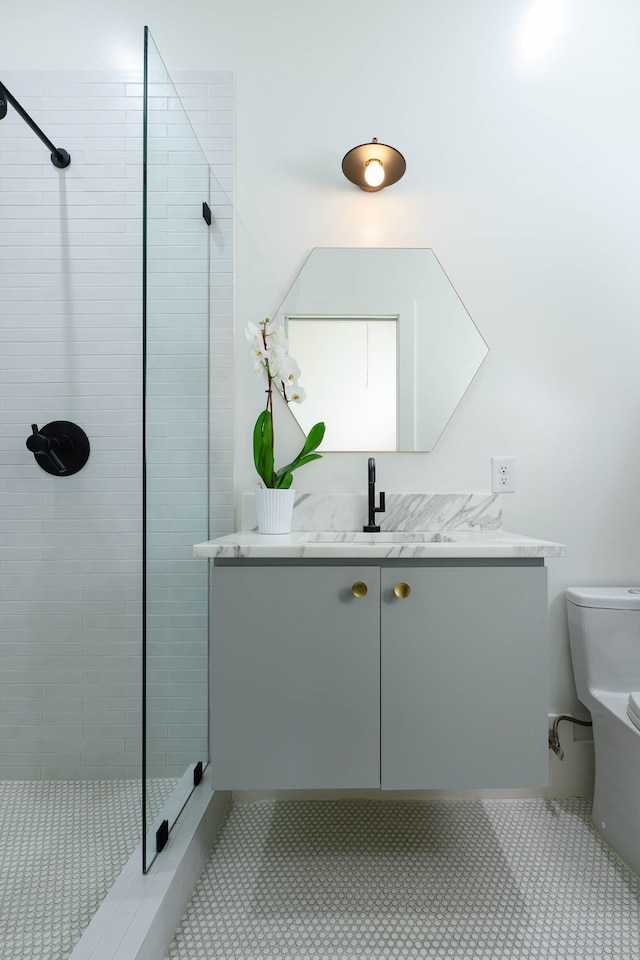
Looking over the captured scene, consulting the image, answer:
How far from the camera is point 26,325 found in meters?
1.59

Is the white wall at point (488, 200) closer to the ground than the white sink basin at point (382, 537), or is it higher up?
higher up

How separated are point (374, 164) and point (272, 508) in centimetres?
110

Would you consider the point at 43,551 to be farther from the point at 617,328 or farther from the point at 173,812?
the point at 617,328

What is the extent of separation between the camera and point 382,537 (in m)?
1.49

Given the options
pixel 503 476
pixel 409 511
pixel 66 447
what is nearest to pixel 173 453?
pixel 66 447

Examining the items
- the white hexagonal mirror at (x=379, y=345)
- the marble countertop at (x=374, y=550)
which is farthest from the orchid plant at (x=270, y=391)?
the marble countertop at (x=374, y=550)

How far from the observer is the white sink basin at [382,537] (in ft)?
4.61

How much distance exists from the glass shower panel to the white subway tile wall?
0.60 feet

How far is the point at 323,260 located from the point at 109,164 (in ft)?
2.37

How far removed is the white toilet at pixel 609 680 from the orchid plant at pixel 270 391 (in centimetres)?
93

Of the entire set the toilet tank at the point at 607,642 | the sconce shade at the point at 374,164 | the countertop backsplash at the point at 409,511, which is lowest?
the toilet tank at the point at 607,642

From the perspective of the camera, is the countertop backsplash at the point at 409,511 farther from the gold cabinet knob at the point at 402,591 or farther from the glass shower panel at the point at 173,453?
the gold cabinet knob at the point at 402,591

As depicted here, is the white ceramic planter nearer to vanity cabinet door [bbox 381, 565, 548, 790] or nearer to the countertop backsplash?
the countertop backsplash

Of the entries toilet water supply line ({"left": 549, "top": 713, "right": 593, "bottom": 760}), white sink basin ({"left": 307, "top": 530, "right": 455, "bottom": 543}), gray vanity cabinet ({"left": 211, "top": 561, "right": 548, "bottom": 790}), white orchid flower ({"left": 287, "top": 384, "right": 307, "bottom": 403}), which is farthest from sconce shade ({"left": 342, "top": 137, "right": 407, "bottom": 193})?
toilet water supply line ({"left": 549, "top": 713, "right": 593, "bottom": 760})
